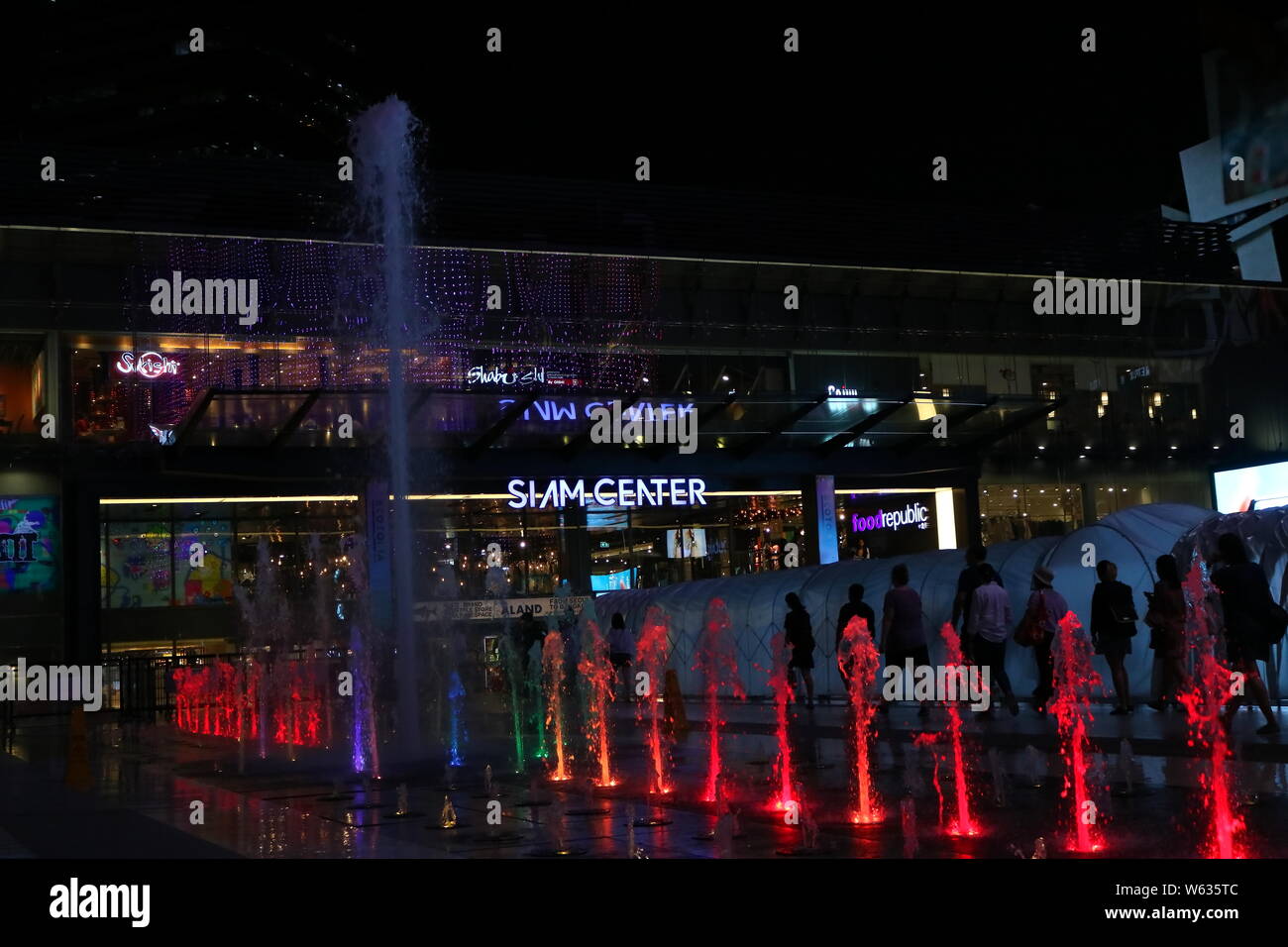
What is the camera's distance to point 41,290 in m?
33.4

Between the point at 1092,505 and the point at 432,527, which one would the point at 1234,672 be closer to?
the point at 432,527

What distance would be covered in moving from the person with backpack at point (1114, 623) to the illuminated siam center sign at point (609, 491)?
23153mm

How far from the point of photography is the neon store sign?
33594 millimetres

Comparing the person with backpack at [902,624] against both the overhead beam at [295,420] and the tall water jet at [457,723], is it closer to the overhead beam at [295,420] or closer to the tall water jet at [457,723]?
the tall water jet at [457,723]

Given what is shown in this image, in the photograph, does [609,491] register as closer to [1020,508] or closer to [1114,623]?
[1020,508]

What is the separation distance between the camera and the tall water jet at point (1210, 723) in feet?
22.1

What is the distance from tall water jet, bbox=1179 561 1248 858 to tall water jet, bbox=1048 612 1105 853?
77 centimetres

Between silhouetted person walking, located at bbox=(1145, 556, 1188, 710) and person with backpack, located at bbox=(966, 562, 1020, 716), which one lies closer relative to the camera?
silhouetted person walking, located at bbox=(1145, 556, 1188, 710)

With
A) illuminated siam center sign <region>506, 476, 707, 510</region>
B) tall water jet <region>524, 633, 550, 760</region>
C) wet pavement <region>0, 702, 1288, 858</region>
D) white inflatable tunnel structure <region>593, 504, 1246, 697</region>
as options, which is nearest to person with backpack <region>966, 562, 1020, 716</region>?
wet pavement <region>0, 702, 1288, 858</region>

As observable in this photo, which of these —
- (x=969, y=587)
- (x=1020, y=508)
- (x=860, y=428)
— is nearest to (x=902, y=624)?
(x=969, y=587)

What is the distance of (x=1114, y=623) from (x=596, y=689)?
7110 mm

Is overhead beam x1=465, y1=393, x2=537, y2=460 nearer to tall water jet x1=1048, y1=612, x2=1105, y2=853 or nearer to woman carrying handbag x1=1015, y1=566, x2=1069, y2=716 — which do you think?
tall water jet x1=1048, y1=612, x2=1105, y2=853

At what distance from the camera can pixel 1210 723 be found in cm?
1131
